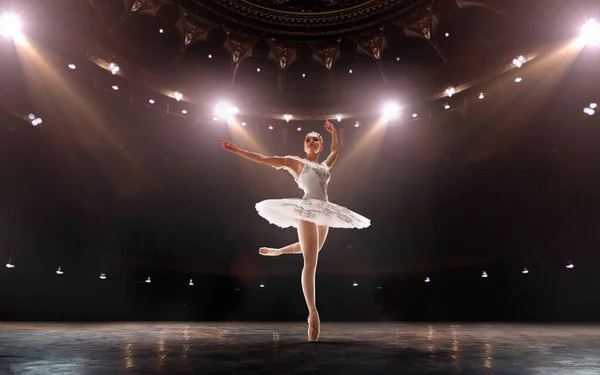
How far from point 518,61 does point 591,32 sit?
118 cm

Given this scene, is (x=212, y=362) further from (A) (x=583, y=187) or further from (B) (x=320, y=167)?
(A) (x=583, y=187)

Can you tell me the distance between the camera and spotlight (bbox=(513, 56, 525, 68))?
728 centimetres

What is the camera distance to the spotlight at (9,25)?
6.11 meters

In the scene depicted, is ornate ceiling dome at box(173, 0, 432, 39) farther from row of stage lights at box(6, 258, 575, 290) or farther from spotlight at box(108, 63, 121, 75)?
row of stage lights at box(6, 258, 575, 290)

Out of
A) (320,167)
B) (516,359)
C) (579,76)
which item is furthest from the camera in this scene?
(579,76)

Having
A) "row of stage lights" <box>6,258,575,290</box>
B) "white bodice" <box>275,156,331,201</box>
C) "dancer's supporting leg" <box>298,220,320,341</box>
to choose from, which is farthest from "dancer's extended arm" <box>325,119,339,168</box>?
"row of stage lights" <box>6,258,575,290</box>

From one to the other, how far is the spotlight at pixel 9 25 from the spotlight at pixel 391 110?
730cm

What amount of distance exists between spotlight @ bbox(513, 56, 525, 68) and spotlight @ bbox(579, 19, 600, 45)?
94cm

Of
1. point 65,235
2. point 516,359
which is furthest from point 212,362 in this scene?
point 65,235

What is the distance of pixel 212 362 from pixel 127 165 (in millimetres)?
7645

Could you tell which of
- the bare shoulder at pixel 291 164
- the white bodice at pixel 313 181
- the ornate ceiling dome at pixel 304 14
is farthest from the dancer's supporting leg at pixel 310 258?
the ornate ceiling dome at pixel 304 14

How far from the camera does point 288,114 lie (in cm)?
984

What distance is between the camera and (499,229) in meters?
8.81

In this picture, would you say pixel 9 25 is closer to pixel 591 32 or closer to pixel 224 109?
pixel 224 109
